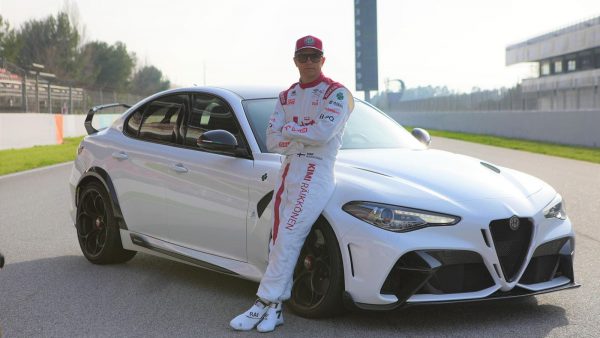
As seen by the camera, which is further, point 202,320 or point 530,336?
point 202,320

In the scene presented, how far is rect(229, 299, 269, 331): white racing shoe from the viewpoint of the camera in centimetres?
528

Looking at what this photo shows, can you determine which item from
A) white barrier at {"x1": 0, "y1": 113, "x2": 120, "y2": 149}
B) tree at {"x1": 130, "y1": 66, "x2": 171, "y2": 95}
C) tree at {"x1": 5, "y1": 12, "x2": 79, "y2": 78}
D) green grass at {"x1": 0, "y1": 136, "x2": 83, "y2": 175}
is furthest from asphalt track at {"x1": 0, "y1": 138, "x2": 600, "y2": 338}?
tree at {"x1": 130, "y1": 66, "x2": 171, "y2": 95}

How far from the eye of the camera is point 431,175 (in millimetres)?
5465

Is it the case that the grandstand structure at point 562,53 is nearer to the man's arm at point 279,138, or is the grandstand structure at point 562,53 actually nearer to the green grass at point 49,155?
the green grass at point 49,155

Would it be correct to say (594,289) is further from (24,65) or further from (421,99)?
(24,65)

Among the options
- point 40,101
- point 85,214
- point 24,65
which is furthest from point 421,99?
point 85,214

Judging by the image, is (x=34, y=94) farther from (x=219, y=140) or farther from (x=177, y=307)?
(x=219, y=140)

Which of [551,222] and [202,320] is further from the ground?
[551,222]

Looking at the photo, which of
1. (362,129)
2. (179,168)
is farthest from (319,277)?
(179,168)

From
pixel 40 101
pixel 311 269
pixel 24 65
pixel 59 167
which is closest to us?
pixel 311 269

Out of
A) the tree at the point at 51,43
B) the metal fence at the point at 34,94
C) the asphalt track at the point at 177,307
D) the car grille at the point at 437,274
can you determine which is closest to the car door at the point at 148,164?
the asphalt track at the point at 177,307

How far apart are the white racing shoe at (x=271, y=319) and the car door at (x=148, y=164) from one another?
5.35 feet

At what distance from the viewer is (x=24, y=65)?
106m

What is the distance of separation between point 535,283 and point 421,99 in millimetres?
68553
